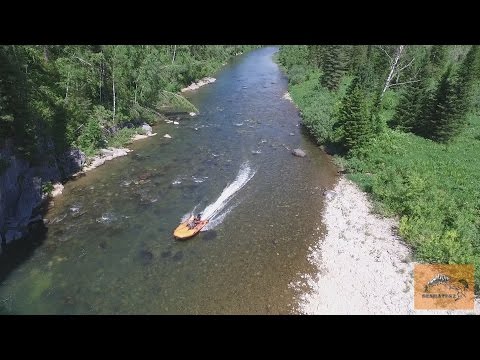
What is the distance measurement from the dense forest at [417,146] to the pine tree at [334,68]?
0.14 metres

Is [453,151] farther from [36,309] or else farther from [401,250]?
[36,309]

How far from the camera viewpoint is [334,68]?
2053 inches

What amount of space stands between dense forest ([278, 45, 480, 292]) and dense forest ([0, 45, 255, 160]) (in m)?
17.7

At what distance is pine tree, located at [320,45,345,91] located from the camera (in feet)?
170

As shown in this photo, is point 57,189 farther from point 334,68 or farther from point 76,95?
point 334,68

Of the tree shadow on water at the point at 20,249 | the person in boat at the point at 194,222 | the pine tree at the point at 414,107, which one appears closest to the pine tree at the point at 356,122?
the pine tree at the point at 414,107

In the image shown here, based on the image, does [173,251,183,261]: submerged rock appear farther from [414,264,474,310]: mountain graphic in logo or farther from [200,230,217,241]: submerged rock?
[414,264,474,310]: mountain graphic in logo

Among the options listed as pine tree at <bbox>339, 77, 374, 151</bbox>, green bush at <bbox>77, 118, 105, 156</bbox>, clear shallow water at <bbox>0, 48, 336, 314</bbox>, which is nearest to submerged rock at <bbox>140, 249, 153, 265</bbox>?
clear shallow water at <bbox>0, 48, 336, 314</bbox>

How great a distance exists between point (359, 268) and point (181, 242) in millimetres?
11148

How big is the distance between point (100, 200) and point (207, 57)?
176 ft

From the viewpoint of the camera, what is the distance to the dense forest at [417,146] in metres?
23.1

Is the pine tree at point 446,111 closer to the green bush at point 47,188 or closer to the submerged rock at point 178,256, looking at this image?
the submerged rock at point 178,256
